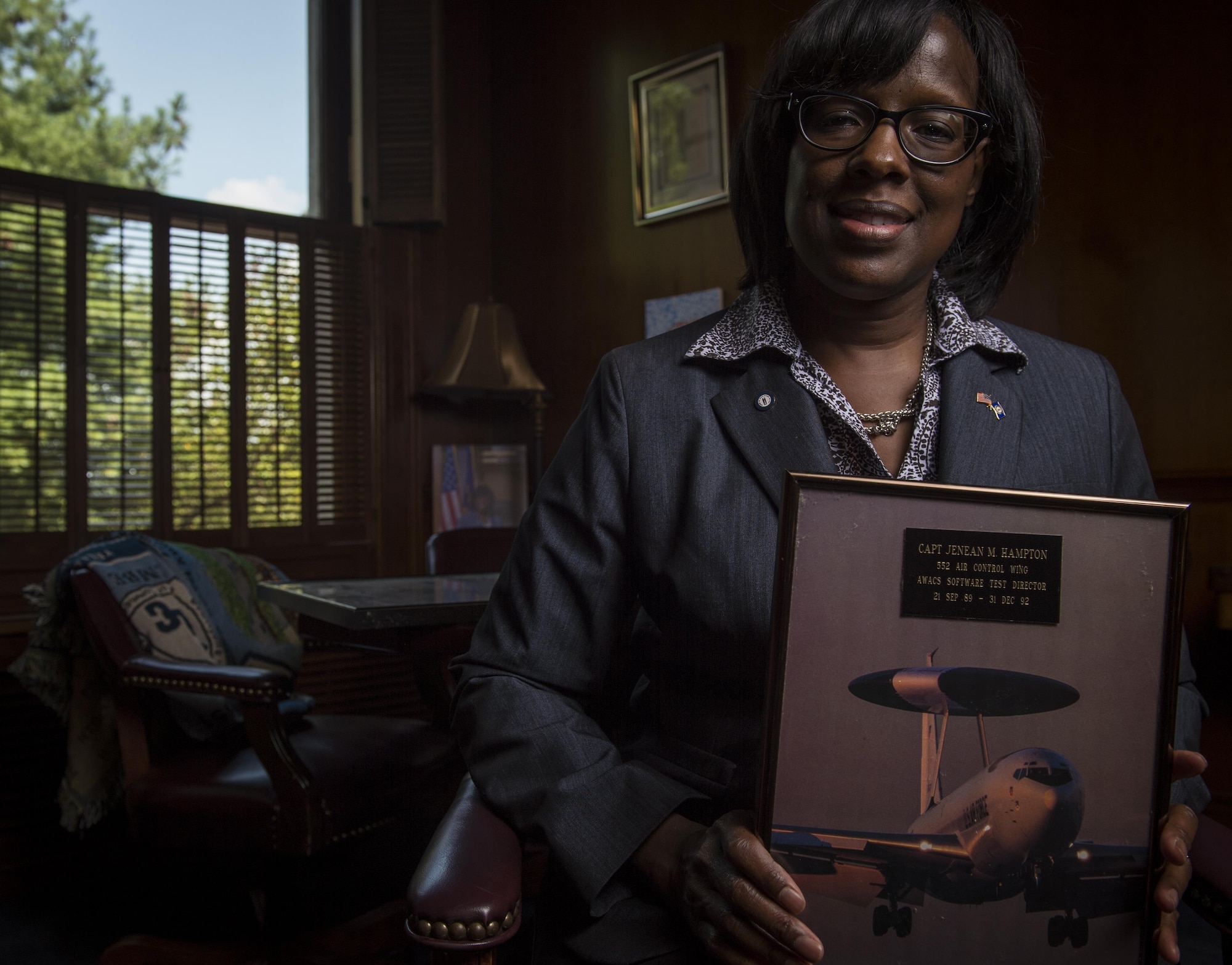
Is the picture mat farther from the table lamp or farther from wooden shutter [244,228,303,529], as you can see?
wooden shutter [244,228,303,529]

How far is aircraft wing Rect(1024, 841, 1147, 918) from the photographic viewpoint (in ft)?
2.39

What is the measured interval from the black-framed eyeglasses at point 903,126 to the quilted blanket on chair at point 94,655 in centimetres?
177

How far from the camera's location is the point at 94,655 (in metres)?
2.24

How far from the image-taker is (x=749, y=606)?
38.4 inches

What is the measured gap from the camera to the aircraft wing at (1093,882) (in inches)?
28.7

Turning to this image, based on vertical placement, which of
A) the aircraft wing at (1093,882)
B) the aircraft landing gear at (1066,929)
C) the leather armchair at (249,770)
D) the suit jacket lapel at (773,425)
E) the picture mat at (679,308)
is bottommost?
the leather armchair at (249,770)

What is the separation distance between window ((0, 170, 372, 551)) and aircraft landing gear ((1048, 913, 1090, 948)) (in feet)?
11.5

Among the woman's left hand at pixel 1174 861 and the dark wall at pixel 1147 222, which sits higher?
the dark wall at pixel 1147 222

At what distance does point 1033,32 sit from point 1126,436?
2.12 m

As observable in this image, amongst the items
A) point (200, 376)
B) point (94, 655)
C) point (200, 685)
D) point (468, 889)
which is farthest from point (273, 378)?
point (468, 889)

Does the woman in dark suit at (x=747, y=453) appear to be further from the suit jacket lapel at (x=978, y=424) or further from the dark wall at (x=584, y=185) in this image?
the dark wall at (x=584, y=185)

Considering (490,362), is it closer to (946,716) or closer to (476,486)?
(476,486)

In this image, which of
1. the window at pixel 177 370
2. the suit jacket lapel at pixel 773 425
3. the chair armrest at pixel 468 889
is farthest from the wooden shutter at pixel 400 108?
the chair armrest at pixel 468 889

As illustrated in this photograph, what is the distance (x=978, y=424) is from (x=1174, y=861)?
1.53 ft
